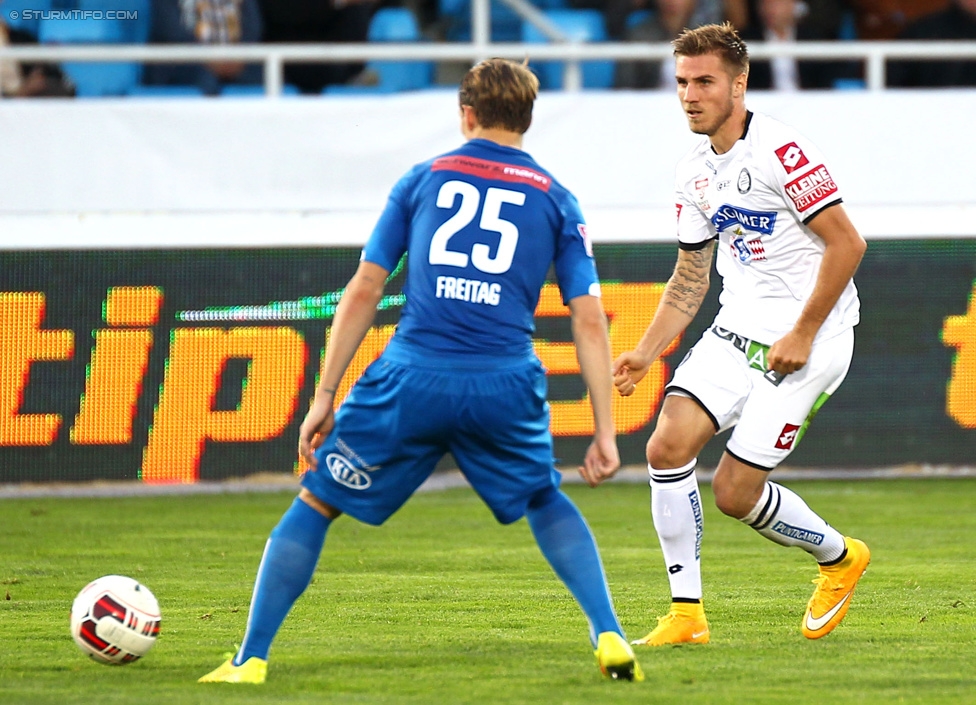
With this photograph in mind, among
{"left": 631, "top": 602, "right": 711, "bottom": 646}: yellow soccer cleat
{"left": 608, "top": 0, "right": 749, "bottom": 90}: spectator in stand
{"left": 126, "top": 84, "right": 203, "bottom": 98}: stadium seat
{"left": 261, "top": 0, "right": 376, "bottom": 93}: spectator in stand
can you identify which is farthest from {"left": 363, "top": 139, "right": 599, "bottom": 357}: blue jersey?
{"left": 261, "top": 0, "right": 376, "bottom": 93}: spectator in stand

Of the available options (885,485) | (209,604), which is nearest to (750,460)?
(209,604)

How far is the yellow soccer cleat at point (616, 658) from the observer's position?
4914mm

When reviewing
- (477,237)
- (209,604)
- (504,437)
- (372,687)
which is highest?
(477,237)

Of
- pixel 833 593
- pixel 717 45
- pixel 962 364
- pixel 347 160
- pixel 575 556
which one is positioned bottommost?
pixel 962 364

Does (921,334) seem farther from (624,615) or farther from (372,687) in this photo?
(372,687)

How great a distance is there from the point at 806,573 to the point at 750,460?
208cm

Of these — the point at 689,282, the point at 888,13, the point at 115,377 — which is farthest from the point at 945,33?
the point at 689,282

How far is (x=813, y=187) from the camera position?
5848 mm

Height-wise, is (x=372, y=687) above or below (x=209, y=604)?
above

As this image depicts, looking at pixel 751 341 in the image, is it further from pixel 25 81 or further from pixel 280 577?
pixel 25 81

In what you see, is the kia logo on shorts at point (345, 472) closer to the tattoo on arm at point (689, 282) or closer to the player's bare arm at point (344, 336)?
the player's bare arm at point (344, 336)

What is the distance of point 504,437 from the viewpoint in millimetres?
4875

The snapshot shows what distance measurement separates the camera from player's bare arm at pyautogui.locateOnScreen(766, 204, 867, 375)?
5.78 m

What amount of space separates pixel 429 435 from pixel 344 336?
1.27ft
